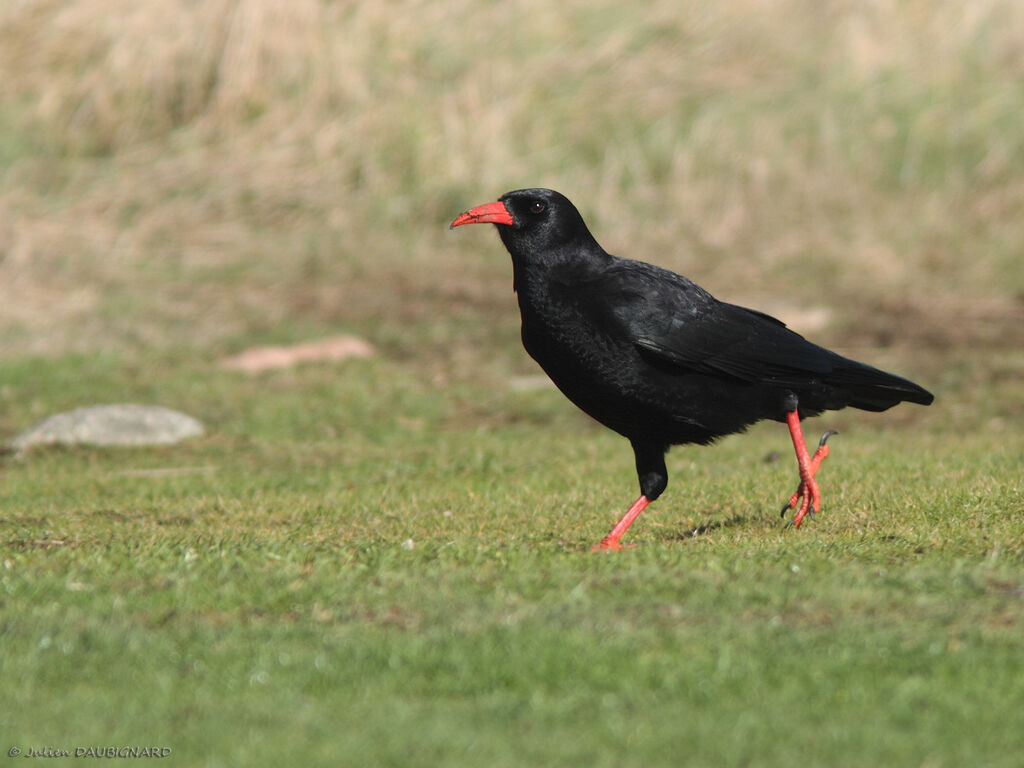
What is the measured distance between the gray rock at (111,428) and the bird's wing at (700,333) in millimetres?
6771

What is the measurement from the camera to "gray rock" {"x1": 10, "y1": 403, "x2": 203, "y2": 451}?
13.6m

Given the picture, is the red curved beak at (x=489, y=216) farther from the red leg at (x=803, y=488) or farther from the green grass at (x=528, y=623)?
the red leg at (x=803, y=488)

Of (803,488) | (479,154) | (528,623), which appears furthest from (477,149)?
(528,623)

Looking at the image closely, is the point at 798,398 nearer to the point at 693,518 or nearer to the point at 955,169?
the point at 693,518

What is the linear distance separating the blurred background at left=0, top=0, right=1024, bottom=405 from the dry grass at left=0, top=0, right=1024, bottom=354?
4cm

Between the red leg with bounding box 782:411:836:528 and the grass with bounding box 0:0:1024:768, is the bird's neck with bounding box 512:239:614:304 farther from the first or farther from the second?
the red leg with bounding box 782:411:836:528

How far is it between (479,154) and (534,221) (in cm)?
1417

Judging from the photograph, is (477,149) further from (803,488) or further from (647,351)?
(647,351)

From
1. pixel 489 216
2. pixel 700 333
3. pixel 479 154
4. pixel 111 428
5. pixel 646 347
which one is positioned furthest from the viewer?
pixel 479 154

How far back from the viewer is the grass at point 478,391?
215 inches

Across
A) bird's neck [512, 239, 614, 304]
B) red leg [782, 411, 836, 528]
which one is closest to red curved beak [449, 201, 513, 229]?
bird's neck [512, 239, 614, 304]

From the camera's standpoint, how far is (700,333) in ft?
27.6

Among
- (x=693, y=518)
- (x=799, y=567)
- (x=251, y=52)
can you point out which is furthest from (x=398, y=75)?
(x=799, y=567)

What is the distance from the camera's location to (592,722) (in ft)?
17.0
